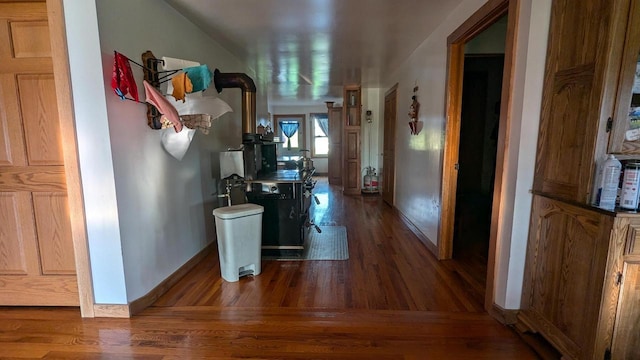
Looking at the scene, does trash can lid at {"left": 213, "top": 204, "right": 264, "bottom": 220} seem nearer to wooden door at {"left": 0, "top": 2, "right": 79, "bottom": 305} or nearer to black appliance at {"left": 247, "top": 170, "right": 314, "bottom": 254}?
black appliance at {"left": 247, "top": 170, "right": 314, "bottom": 254}

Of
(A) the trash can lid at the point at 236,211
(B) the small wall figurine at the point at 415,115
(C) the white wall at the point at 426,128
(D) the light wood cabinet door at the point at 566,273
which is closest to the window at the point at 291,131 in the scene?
(C) the white wall at the point at 426,128

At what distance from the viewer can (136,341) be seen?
179 cm

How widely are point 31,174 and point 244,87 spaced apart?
1.96 meters

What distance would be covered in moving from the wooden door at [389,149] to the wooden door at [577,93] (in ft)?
10.7

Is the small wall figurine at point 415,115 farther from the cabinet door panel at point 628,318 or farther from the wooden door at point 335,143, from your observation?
the wooden door at point 335,143

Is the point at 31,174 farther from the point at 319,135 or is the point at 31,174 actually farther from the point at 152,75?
the point at 319,135

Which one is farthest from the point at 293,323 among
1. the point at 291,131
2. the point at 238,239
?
the point at 291,131

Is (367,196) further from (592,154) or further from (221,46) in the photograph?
(592,154)

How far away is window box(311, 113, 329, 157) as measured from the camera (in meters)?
9.47

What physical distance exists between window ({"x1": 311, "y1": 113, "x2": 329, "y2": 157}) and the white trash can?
23.0ft

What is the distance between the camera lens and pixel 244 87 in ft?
10.7

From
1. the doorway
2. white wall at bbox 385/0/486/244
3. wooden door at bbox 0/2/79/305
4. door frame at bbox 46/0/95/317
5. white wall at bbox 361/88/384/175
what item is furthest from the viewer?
white wall at bbox 361/88/384/175

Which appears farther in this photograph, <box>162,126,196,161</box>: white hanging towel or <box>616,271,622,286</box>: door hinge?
<box>162,126,196,161</box>: white hanging towel

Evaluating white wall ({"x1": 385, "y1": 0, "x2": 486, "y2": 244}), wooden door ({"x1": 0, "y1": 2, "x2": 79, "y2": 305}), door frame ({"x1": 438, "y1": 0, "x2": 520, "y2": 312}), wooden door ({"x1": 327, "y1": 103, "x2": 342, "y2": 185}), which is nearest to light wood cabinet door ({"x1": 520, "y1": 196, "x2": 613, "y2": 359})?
door frame ({"x1": 438, "y1": 0, "x2": 520, "y2": 312})
